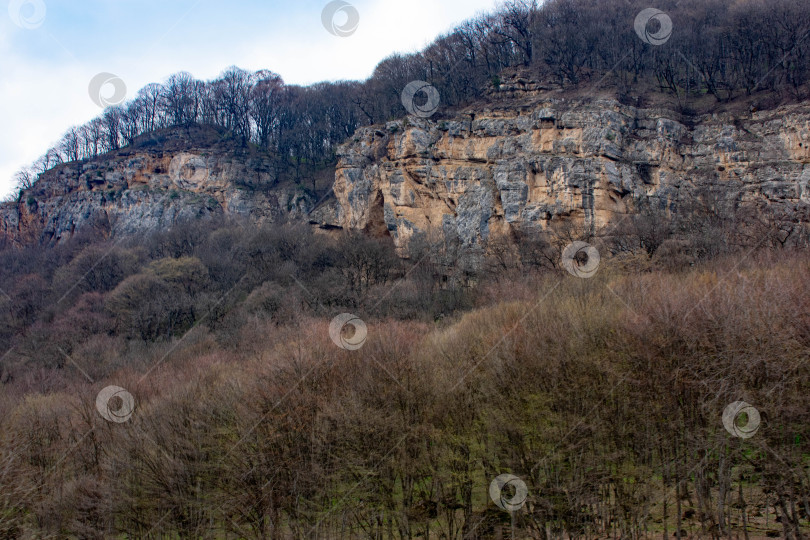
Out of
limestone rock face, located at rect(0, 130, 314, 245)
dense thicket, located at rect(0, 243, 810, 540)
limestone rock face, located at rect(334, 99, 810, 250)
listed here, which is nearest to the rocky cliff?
limestone rock face, located at rect(334, 99, 810, 250)

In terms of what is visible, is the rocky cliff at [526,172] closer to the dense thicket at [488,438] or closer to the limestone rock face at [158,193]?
the limestone rock face at [158,193]

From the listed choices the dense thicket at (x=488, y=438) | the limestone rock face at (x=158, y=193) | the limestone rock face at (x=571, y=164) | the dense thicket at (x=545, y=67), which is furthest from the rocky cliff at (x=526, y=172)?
the dense thicket at (x=488, y=438)

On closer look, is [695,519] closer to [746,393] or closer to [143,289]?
[746,393]

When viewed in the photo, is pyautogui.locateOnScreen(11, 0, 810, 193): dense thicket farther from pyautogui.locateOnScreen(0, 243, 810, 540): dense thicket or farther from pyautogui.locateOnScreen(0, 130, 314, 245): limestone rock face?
pyautogui.locateOnScreen(0, 243, 810, 540): dense thicket

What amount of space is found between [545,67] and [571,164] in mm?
12462

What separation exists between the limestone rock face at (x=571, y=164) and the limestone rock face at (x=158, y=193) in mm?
16476

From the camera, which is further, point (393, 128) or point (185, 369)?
point (393, 128)

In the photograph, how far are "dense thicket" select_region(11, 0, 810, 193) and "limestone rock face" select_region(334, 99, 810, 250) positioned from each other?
14.0ft

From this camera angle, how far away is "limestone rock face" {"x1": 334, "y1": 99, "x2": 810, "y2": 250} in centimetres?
3644

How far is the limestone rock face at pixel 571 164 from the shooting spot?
3644cm

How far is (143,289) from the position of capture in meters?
40.2

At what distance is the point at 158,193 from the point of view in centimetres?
6012

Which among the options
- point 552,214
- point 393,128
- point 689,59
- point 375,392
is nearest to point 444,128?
point 393,128

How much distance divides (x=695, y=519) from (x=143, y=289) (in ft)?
118
